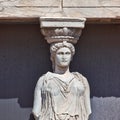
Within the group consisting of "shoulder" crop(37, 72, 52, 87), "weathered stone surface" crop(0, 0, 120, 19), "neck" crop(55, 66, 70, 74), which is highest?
"weathered stone surface" crop(0, 0, 120, 19)

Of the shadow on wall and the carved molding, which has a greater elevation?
the carved molding

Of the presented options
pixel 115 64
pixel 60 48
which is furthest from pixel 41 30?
pixel 115 64

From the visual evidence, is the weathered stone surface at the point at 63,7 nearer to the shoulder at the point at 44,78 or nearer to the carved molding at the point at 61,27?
the carved molding at the point at 61,27

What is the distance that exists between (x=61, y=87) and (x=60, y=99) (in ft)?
0.27

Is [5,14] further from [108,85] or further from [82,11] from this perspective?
[108,85]

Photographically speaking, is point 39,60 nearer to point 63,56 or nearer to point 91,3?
point 63,56

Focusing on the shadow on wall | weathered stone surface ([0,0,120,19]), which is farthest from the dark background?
weathered stone surface ([0,0,120,19])

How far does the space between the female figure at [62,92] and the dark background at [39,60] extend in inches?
6.4

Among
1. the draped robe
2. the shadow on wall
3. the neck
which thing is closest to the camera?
the draped robe

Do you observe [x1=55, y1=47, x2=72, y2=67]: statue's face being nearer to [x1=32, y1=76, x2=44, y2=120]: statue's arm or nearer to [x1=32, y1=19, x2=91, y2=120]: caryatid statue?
[x1=32, y1=19, x2=91, y2=120]: caryatid statue

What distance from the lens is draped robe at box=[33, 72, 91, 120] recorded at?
485cm

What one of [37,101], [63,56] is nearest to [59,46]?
[63,56]

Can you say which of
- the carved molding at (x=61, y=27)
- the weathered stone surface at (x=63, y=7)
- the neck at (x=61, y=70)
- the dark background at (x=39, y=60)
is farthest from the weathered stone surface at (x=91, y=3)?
the neck at (x=61, y=70)

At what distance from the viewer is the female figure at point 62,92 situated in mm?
4852
